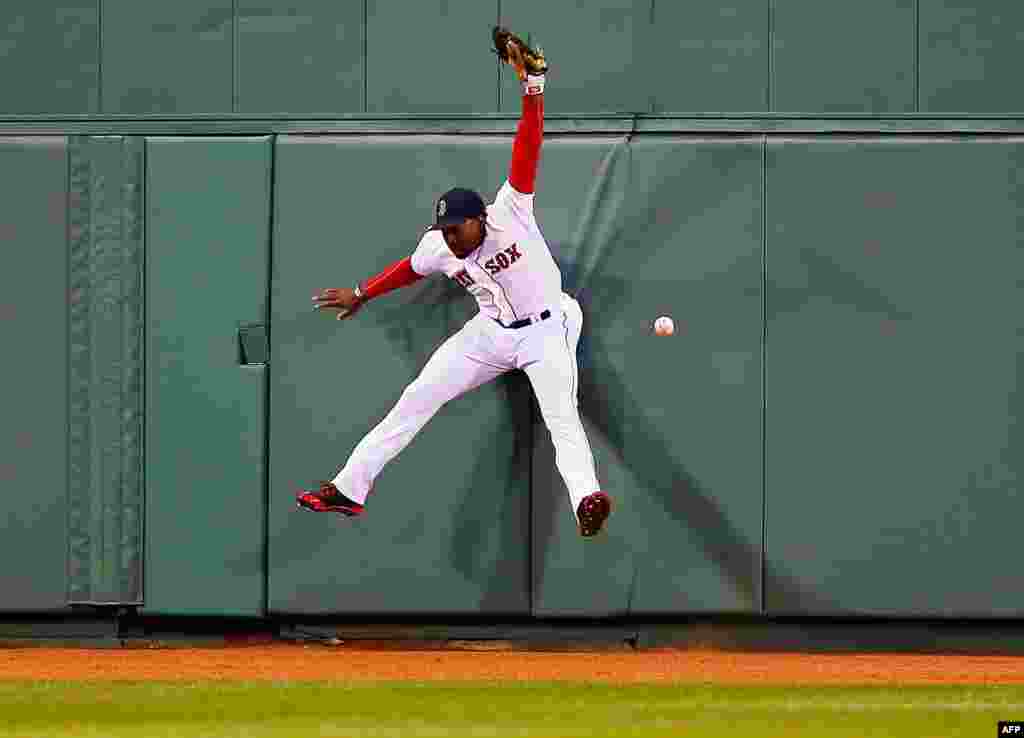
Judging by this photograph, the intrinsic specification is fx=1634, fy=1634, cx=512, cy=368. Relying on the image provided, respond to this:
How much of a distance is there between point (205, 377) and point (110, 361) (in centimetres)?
45

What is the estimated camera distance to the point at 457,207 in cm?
686

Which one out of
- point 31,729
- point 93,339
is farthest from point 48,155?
point 31,729

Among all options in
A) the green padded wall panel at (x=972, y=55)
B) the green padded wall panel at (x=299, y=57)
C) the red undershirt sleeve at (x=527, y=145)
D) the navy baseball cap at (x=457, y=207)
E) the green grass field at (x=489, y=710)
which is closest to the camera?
the green grass field at (x=489, y=710)

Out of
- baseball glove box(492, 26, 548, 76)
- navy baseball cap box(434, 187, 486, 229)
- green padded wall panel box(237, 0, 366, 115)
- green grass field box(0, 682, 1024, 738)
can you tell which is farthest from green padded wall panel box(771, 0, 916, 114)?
green grass field box(0, 682, 1024, 738)

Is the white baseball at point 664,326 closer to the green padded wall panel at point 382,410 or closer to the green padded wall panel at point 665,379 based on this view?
the green padded wall panel at point 665,379

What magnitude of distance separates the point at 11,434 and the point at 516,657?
254cm

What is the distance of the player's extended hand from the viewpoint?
7.31m

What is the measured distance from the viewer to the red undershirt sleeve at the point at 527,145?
6.75 meters

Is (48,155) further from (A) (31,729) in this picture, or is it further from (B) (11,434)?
(A) (31,729)

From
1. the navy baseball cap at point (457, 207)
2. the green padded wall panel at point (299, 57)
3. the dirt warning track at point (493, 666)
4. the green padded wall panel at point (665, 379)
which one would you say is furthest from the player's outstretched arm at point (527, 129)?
the dirt warning track at point (493, 666)

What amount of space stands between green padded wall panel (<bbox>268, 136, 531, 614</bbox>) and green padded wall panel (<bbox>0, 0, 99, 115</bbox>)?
112 centimetres

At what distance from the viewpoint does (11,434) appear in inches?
297

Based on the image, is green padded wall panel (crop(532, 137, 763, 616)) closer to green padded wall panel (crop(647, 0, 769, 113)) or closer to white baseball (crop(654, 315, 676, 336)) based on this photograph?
white baseball (crop(654, 315, 676, 336))

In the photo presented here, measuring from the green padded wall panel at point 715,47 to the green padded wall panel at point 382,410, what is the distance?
85 centimetres
